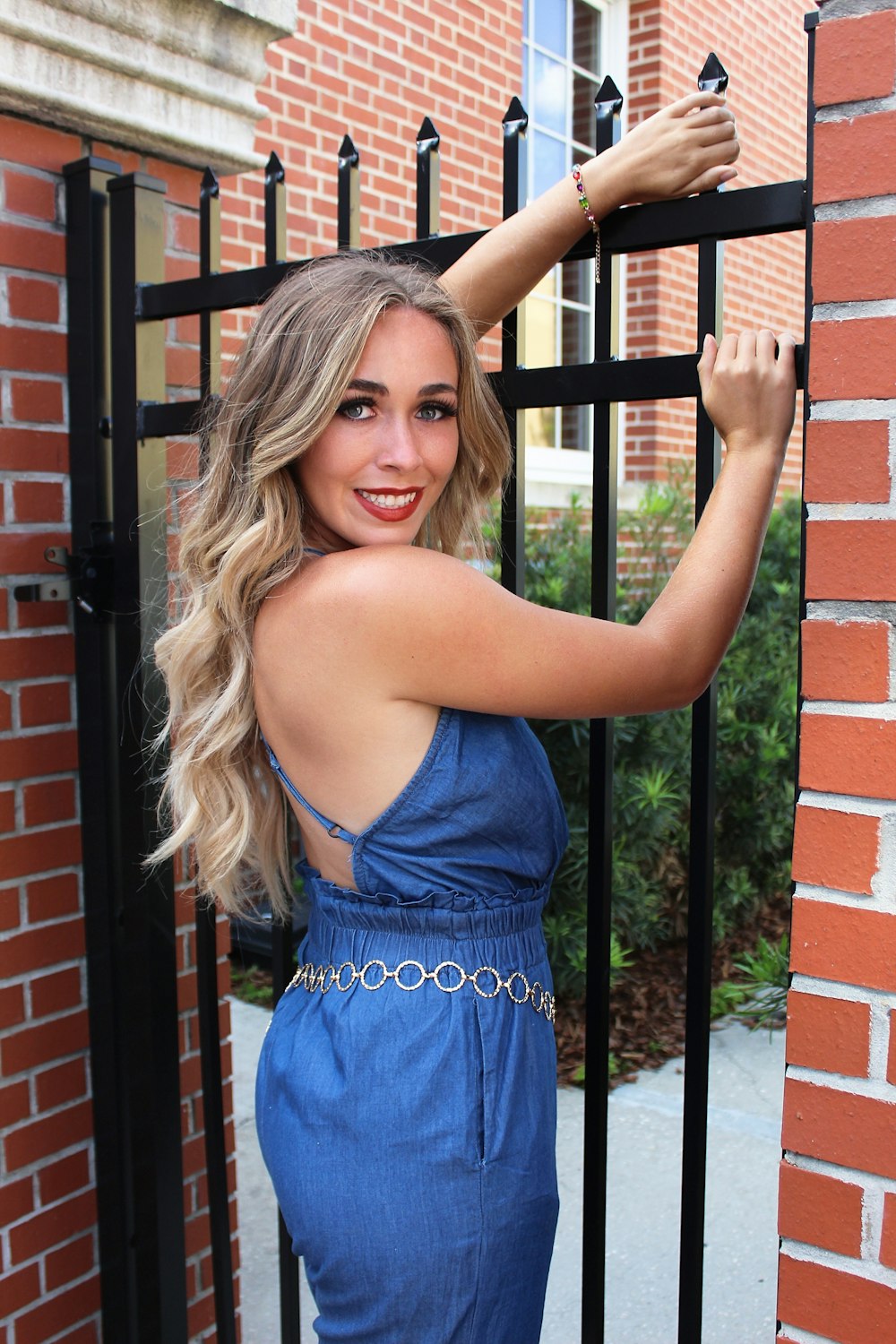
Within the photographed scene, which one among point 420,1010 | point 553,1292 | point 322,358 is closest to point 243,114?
point 322,358

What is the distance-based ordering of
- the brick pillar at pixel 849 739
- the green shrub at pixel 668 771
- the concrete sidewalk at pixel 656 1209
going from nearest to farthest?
the brick pillar at pixel 849 739 < the concrete sidewalk at pixel 656 1209 < the green shrub at pixel 668 771

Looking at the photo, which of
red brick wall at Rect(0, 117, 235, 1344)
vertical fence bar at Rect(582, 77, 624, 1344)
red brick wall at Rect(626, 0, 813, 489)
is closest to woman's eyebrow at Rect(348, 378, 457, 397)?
vertical fence bar at Rect(582, 77, 624, 1344)

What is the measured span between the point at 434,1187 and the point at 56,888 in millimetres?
1045

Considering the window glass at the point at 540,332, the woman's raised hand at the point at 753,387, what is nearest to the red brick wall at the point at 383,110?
the window glass at the point at 540,332

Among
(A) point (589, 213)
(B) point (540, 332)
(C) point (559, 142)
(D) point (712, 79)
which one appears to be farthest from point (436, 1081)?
(C) point (559, 142)

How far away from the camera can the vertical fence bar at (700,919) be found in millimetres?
1509

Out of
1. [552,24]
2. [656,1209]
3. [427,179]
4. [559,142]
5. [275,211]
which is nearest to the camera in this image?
[427,179]

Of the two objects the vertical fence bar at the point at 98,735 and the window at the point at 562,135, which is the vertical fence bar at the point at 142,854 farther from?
the window at the point at 562,135

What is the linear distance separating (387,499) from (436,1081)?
28.5 inches

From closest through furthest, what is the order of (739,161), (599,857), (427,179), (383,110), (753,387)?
(753,387), (599,857), (427,179), (383,110), (739,161)

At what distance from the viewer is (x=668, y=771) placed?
4.60m

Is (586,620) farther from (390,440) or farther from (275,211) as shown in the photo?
(275,211)

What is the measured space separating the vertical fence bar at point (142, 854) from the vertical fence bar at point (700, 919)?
3.37 ft

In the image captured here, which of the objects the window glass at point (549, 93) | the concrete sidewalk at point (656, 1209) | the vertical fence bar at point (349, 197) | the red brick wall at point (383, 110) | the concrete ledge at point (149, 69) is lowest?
the concrete sidewalk at point (656, 1209)
